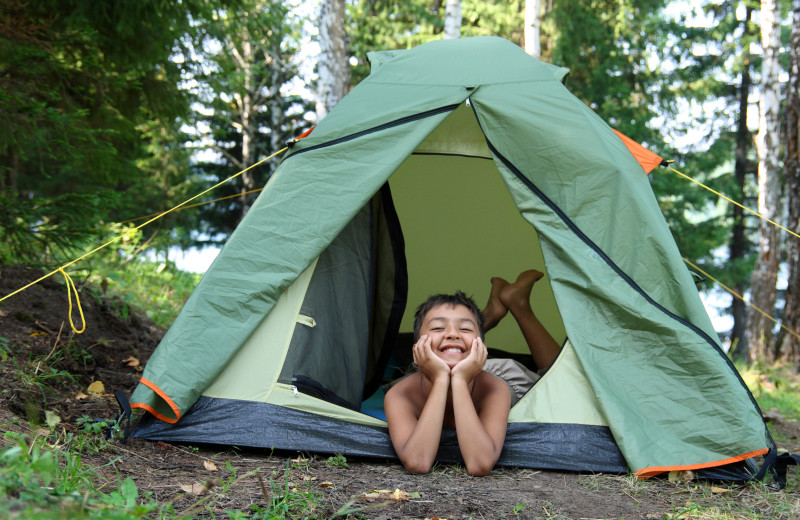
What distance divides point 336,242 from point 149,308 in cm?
274

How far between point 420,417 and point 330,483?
1.30 ft

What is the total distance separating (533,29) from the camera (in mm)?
7617

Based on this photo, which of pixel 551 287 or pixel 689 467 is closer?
pixel 689 467

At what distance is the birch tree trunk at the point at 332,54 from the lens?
7.02 metres

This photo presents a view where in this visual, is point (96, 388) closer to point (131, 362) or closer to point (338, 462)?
point (131, 362)

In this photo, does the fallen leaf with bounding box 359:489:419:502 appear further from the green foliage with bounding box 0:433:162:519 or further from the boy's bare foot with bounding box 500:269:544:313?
the boy's bare foot with bounding box 500:269:544:313

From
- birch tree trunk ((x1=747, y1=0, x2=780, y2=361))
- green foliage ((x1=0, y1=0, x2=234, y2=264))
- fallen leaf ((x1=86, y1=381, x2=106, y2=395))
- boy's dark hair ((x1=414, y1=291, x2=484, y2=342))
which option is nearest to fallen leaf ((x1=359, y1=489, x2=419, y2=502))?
boy's dark hair ((x1=414, y1=291, x2=484, y2=342))

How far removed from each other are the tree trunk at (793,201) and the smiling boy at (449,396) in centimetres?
394

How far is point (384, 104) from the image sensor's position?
2.98 meters

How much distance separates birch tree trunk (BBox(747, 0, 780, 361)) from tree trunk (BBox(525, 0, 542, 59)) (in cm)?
231

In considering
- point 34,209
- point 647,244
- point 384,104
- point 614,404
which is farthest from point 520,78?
point 34,209

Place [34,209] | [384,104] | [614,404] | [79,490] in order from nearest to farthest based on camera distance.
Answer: [79,490]
[614,404]
[384,104]
[34,209]

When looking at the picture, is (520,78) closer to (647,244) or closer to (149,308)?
(647,244)

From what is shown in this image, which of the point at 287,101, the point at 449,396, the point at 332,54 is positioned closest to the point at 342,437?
the point at 449,396
